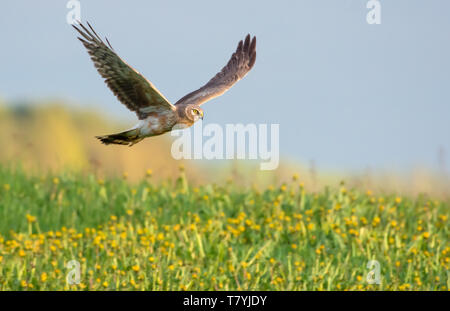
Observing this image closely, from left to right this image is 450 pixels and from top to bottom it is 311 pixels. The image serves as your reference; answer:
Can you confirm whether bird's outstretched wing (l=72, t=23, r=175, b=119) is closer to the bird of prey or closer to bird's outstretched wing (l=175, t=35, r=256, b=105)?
the bird of prey

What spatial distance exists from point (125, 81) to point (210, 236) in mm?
3140

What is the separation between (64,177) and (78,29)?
474 cm

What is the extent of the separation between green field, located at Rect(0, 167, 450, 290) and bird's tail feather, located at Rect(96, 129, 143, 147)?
7.34ft

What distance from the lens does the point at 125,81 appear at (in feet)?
20.6

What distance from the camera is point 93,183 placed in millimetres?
10562

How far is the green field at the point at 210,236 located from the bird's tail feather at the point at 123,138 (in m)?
2.24

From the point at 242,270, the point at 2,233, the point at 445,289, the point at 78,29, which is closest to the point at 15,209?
the point at 2,233

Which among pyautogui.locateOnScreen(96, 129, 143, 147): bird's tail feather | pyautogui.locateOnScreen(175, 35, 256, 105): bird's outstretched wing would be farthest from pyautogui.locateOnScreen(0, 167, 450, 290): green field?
pyautogui.locateOnScreen(96, 129, 143, 147): bird's tail feather

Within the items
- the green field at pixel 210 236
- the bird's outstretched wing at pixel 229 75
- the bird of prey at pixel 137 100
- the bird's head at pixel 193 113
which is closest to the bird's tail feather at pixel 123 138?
the bird of prey at pixel 137 100

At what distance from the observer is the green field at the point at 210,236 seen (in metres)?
7.88

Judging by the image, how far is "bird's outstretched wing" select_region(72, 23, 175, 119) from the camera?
5.85 m

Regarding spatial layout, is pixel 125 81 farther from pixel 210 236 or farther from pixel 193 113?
pixel 210 236
